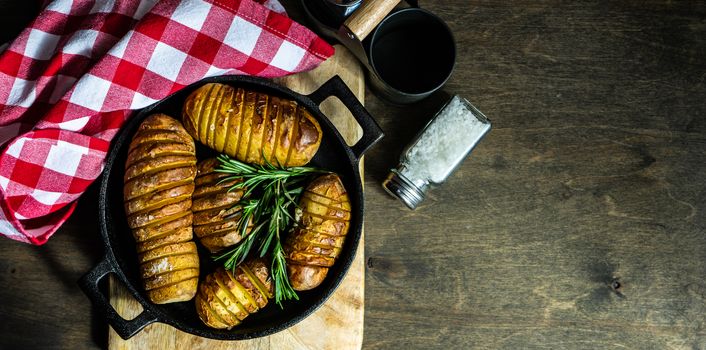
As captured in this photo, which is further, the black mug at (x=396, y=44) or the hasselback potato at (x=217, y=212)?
the black mug at (x=396, y=44)

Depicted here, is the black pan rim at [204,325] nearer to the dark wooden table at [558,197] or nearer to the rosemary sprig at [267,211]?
the rosemary sprig at [267,211]

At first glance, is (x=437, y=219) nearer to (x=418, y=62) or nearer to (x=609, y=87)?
(x=418, y=62)

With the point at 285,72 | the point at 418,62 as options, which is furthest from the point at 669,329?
the point at 285,72

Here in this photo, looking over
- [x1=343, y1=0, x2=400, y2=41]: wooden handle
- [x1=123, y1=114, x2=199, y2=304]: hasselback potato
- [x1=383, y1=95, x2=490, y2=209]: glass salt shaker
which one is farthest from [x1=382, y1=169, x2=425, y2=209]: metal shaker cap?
[x1=123, y1=114, x2=199, y2=304]: hasselback potato

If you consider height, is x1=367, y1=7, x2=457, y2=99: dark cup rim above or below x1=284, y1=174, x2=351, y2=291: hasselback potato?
above

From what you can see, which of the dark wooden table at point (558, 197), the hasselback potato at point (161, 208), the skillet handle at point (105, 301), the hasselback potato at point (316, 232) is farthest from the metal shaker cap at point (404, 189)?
→ the skillet handle at point (105, 301)

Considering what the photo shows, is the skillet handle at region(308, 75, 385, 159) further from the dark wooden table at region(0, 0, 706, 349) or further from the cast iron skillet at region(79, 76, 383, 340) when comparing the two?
the dark wooden table at region(0, 0, 706, 349)
